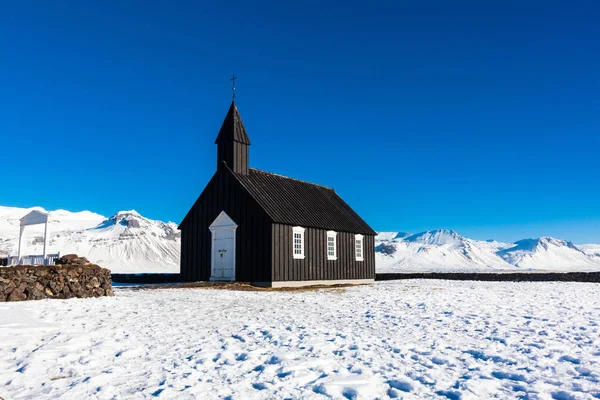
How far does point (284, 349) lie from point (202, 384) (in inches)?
84.1

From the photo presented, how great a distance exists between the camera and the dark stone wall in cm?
1366

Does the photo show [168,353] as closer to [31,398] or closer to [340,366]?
[31,398]

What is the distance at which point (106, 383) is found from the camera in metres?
6.26

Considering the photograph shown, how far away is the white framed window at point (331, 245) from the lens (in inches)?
1073

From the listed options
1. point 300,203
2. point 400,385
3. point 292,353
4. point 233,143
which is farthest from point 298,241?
point 400,385

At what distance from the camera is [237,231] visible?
24.4 metres

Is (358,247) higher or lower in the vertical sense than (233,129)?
lower

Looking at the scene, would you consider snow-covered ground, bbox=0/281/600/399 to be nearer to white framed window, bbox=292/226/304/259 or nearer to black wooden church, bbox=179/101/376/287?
black wooden church, bbox=179/101/376/287

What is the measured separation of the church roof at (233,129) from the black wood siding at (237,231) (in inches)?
75.5

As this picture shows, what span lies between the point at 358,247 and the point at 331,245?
3556 millimetres

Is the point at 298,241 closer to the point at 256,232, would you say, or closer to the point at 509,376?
the point at 256,232

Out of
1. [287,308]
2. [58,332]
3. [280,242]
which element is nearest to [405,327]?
[287,308]

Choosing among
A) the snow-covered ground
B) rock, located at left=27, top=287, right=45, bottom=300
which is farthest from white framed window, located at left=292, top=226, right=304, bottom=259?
Result: rock, located at left=27, top=287, right=45, bottom=300

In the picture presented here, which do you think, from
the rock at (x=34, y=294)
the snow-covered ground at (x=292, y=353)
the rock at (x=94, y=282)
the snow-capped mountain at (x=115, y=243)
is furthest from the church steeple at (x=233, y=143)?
the snow-capped mountain at (x=115, y=243)
